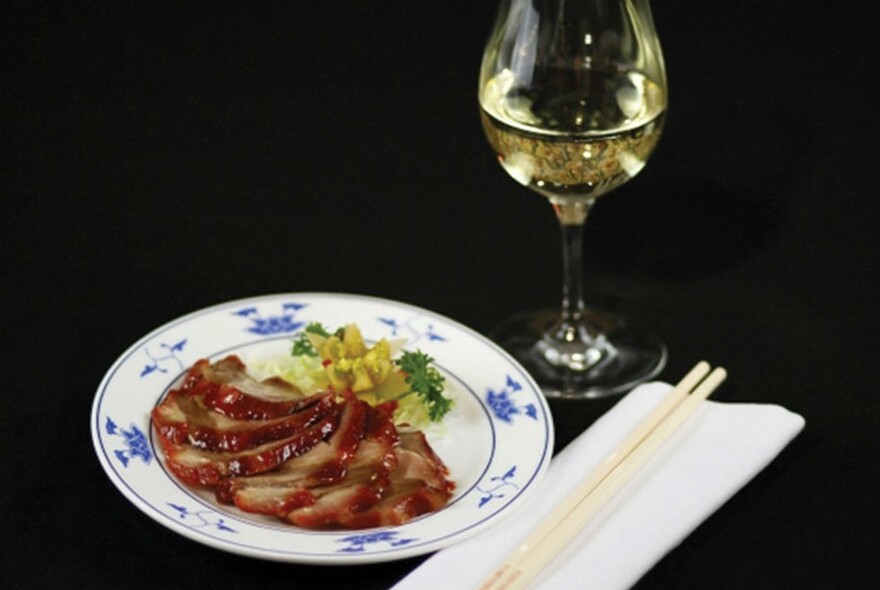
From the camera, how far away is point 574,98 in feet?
8.87

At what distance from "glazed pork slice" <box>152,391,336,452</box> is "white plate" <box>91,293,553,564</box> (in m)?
0.03

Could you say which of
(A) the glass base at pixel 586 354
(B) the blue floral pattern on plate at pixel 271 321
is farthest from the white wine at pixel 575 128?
(B) the blue floral pattern on plate at pixel 271 321

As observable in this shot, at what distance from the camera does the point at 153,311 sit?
296 cm

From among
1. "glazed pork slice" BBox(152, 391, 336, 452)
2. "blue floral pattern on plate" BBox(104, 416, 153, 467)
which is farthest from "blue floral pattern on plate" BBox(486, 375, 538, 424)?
"blue floral pattern on plate" BBox(104, 416, 153, 467)

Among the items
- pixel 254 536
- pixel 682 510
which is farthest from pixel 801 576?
pixel 254 536

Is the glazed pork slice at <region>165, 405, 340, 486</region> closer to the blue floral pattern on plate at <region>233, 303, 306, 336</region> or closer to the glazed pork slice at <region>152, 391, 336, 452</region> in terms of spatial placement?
the glazed pork slice at <region>152, 391, 336, 452</region>

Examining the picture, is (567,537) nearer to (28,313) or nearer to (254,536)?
(254,536)

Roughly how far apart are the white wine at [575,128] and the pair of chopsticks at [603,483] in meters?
0.32

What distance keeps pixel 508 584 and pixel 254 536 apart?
31 cm

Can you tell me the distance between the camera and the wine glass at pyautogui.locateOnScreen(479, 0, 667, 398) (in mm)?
2625

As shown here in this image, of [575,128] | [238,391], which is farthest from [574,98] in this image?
[238,391]

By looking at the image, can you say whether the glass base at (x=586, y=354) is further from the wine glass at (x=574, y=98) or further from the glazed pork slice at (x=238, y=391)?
the glazed pork slice at (x=238, y=391)

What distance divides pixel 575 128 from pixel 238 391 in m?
0.63

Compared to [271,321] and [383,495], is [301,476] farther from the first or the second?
[271,321]
